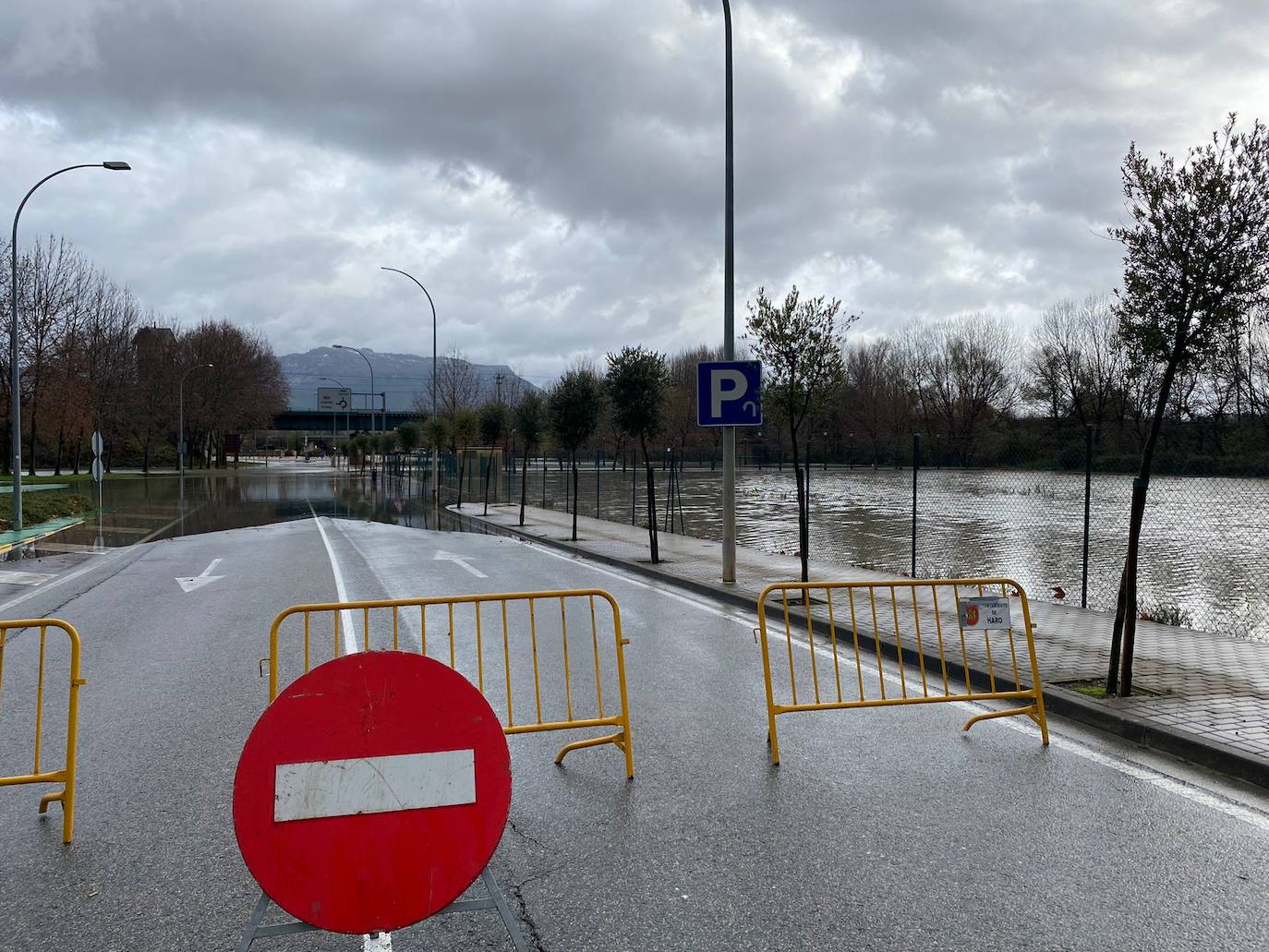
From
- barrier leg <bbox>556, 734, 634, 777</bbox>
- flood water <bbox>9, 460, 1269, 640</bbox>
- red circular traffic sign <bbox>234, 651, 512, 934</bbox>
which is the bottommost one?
→ flood water <bbox>9, 460, 1269, 640</bbox>

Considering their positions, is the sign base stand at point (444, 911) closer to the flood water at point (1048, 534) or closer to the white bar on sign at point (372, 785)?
the white bar on sign at point (372, 785)

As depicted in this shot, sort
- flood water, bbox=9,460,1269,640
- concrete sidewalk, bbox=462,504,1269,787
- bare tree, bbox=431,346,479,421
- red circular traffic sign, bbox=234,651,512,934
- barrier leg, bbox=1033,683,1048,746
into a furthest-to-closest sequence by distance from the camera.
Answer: bare tree, bbox=431,346,479,421 → flood water, bbox=9,460,1269,640 → barrier leg, bbox=1033,683,1048,746 → concrete sidewalk, bbox=462,504,1269,787 → red circular traffic sign, bbox=234,651,512,934

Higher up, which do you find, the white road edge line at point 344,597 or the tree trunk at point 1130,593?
the tree trunk at point 1130,593

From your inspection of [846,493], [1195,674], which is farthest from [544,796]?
[846,493]

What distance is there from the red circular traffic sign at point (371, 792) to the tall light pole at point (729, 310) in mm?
10210

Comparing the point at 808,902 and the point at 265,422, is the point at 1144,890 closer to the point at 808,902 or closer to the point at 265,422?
the point at 808,902

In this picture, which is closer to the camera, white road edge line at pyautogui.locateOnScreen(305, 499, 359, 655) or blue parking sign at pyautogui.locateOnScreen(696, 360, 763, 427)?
white road edge line at pyautogui.locateOnScreen(305, 499, 359, 655)

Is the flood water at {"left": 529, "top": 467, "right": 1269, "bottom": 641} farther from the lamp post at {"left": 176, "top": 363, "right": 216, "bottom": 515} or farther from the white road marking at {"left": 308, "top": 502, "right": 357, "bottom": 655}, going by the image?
the lamp post at {"left": 176, "top": 363, "right": 216, "bottom": 515}

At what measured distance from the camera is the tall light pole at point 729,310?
537 inches

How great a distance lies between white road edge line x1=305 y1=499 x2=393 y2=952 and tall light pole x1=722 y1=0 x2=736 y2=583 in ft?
16.9

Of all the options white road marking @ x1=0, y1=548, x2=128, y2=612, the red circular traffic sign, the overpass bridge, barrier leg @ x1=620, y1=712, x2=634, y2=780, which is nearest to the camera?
the red circular traffic sign

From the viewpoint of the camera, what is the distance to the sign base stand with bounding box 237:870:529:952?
10.2 ft

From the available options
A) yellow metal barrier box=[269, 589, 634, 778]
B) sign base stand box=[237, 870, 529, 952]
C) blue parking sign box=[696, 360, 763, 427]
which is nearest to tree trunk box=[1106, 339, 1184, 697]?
yellow metal barrier box=[269, 589, 634, 778]

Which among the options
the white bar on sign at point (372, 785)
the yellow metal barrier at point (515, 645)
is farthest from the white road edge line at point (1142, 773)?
the white bar on sign at point (372, 785)
